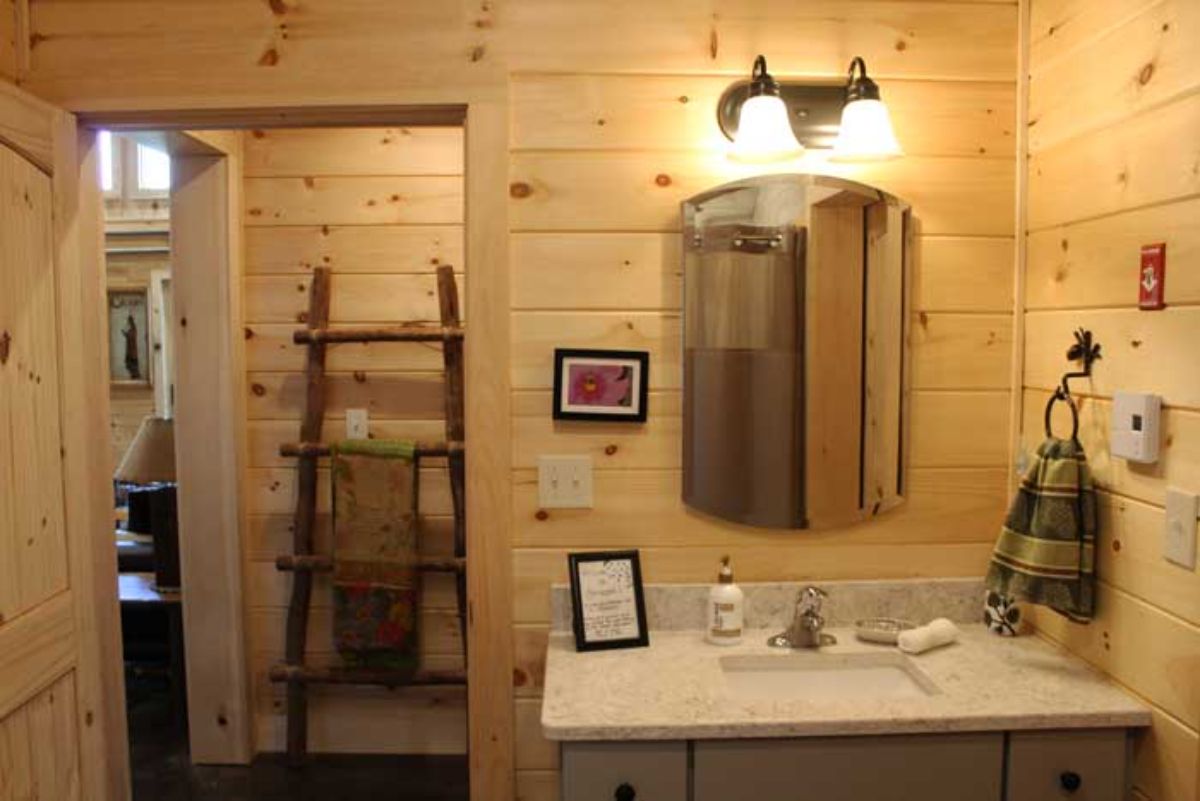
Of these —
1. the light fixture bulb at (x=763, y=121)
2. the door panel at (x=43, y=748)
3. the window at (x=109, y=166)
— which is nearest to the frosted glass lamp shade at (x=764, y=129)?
the light fixture bulb at (x=763, y=121)

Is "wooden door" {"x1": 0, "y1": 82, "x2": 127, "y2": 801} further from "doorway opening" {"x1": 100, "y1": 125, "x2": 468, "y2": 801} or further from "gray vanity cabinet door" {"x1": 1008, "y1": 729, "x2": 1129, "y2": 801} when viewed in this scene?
"gray vanity cabinet door" {"x1": 1008, "y1": 729, "x2": 1129, "y2": 801}

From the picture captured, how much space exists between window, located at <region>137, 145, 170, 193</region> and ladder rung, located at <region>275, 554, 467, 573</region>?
282cm

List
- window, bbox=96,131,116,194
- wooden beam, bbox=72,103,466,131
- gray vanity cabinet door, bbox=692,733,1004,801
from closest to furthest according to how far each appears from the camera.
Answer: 1. gray vanity cabinet door, bbox=692,733,1004,801
2. wooden beam, bbox=72,103,466,131
3. window, bbox=96,131,116,194

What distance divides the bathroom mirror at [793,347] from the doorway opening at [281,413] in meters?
1.33

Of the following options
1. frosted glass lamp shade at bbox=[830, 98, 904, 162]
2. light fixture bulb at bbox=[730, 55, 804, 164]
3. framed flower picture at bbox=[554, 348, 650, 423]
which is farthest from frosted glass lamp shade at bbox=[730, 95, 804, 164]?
framed flower picture at bbox=[554, 348, 650, 423]

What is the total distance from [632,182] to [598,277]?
0.22m

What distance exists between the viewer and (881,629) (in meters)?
1.83

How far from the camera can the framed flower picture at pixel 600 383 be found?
6.10 feet

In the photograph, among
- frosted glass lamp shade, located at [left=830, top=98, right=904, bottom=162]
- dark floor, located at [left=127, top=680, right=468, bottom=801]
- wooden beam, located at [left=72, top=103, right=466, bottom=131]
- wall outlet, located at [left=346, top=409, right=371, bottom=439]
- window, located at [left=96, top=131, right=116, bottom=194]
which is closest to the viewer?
frosted glass lamp shade, located at [left=830, top=98, right=904, bottom=162]

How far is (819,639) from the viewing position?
5.91 feet

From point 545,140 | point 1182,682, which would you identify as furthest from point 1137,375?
point 545,140

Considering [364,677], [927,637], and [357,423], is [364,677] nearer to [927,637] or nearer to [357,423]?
[357,423]

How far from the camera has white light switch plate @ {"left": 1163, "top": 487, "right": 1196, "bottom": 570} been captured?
55.1 inches

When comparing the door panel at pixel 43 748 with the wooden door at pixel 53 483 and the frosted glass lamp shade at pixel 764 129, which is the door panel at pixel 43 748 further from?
the frosted glass lamp shade at pixel 764 129
